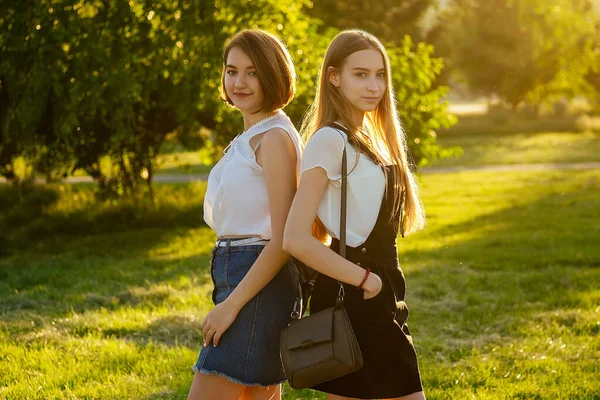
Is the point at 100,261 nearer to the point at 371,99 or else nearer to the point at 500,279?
the point at 500,279

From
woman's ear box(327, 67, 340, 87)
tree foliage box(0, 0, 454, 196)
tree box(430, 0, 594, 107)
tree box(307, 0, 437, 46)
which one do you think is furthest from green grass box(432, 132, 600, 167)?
woman's ear box(327, 67, 340, 87)

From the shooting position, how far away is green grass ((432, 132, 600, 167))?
2483 cm

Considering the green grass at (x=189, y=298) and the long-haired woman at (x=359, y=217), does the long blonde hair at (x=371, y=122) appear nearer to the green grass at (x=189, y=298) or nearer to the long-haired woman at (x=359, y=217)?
the long-haired woman at (x=359, y=217)

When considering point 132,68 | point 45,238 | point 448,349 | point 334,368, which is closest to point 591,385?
point 448,349

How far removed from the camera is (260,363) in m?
2.65

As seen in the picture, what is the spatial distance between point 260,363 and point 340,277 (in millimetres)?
383

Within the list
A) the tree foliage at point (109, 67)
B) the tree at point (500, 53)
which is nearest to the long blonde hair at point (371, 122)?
the tree foliage at point (109, 67)

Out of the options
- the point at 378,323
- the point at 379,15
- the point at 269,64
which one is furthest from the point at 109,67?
the point at 379,15

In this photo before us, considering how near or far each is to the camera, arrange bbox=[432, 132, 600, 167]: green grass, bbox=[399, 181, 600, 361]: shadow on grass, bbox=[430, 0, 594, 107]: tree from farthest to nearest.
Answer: bbox=[430, 0, 594, 107]: tree < bbox=[432, 132, 600, 167]: green grass < bbox=[399, 181, 600, 361]: shadow on grass

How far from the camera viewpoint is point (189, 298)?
7250 mm

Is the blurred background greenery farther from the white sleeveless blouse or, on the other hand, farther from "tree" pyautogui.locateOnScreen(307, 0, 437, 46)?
Answer: "tree" pyautogui.locateOnScreen(307, 0, 437, 46)

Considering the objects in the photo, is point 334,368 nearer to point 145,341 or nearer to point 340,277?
point 340,277

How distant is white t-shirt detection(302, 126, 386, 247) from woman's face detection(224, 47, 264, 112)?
25cm

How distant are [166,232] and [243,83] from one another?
30.0 feet
